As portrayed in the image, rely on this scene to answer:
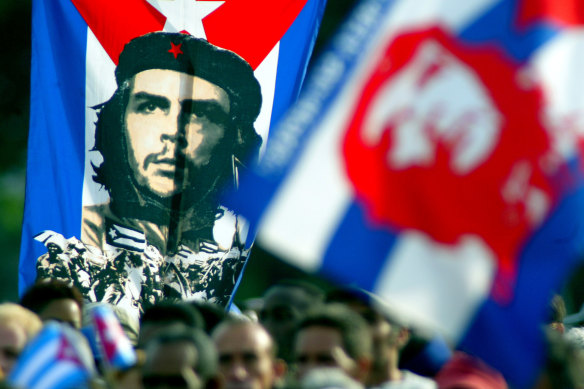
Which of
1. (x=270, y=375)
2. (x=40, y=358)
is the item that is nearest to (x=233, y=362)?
(x=270, y=375)

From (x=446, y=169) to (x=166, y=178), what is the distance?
3.32 meters

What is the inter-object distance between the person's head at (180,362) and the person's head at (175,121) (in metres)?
2.60

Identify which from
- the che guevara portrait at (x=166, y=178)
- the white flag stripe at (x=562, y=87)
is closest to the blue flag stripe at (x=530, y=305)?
the white flag stripe at (x=562, y=87)

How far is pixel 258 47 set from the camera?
776 cm

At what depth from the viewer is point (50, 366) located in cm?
471

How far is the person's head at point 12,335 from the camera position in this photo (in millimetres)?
5586

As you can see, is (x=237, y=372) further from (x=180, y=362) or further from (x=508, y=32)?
(x=508, y=32)

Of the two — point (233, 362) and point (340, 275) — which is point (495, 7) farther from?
point (233, 362)

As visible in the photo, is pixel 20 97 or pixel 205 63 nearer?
pixel 205 63

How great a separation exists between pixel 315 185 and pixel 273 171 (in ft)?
0.56

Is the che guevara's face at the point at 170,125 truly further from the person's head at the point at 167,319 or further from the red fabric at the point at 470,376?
the red fabric at the point at 470,376

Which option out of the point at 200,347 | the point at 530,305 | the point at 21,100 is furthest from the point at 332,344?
the point at 21,100

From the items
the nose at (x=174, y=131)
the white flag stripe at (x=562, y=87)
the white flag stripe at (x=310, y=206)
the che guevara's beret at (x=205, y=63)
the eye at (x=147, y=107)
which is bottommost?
the nose at (x=174, y=131)

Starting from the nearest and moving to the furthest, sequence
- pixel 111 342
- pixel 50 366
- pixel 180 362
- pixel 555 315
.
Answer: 1. pixel 50 366
2. pixel 180 362
3. pixel 111 342
4. pixel 555 315
